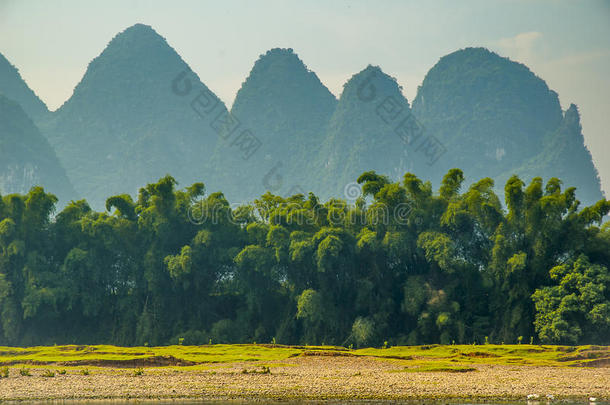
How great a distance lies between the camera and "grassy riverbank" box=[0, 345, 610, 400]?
2217 centimetres

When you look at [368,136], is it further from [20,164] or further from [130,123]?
[20,164]

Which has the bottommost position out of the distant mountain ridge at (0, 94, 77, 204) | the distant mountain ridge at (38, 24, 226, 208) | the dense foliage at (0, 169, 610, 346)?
the dense foliage at (0, 169, 610, 346)

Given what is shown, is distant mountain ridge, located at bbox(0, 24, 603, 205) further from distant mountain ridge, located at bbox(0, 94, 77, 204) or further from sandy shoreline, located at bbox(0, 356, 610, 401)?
sandy shoreline, located at bbox(0, 356, 610, 401)

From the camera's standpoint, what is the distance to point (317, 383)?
77.4 ft

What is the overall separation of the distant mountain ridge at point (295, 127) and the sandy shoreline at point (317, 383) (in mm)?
122389

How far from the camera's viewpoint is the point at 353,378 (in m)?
24.7

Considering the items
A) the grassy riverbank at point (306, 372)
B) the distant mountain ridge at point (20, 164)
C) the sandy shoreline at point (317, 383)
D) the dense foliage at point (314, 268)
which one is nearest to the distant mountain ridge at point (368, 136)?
the distant mountain ridge at point (20, 164)

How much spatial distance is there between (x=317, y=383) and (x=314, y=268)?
1603 centimetres

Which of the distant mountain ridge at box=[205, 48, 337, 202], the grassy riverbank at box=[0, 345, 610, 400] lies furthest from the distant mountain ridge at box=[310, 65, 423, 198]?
the grassy riverbank at box=[0, 345, 610, 400]

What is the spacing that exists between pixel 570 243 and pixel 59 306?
2582cm

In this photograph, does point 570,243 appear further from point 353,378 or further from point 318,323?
point 353,378

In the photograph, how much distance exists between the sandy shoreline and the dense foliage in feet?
28.7

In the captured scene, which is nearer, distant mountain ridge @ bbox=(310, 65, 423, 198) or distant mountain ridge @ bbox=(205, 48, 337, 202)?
distant mountain ridge @ bbox=(310, 65, 423, 198)

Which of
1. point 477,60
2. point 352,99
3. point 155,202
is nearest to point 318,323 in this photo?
point 155,202
